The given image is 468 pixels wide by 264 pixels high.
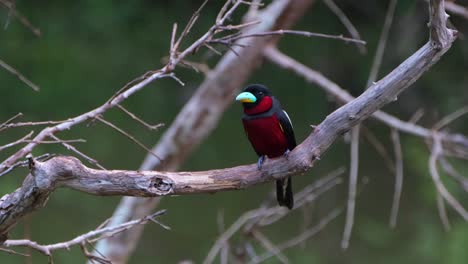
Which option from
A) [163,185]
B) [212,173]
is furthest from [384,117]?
[163,185]

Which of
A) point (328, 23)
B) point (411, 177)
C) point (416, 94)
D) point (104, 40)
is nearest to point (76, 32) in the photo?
point (104, 40)

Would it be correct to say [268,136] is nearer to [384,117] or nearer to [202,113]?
[384,117]

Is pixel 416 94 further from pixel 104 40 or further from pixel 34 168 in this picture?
pixel 34 168

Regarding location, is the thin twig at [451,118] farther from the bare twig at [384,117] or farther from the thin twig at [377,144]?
the thin twig at [377,144]

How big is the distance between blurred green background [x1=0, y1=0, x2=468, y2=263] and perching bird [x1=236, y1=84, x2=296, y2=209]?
4.67 feet

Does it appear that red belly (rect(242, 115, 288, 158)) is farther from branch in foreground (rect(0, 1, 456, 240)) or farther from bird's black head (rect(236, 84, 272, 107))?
branch in foreground (rect(0, 1, 456, 240))

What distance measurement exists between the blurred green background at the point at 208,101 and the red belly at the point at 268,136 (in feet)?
4.77

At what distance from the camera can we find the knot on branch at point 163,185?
253 cm

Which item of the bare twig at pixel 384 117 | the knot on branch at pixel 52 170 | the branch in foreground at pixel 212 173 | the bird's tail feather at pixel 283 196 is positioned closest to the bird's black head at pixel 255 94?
the bird's tail feather at pixel 283 196

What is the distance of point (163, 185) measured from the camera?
2543 mm

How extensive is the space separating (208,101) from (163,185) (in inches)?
111

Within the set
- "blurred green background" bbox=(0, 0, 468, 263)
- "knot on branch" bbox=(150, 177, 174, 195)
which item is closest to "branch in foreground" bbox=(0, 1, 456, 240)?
"knot on branch" bbox=(150, 177, 174, 195)

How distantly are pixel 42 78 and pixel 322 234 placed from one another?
7.32m

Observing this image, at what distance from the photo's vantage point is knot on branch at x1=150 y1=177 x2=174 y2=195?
253cm
